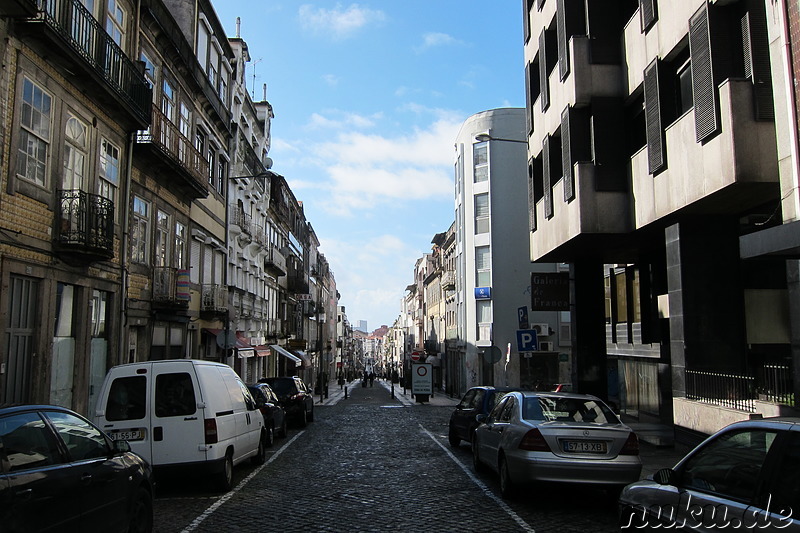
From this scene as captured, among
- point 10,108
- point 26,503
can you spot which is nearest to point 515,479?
point 26,503

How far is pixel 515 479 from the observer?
30.5 feet

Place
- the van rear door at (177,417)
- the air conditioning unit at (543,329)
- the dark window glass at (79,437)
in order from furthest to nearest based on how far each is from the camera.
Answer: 1. the air conditioning unit at (543,329)
2. the van rear door at (177,417)
3. the dark window glass at (79,437)

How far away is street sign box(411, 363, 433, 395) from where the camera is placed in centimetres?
3997

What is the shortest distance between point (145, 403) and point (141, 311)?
9.53 meters

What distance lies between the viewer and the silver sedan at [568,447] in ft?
29.2

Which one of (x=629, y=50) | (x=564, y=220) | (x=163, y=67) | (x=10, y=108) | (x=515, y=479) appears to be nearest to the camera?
(x=515, y=479)

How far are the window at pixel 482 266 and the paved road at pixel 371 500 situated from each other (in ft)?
97.0

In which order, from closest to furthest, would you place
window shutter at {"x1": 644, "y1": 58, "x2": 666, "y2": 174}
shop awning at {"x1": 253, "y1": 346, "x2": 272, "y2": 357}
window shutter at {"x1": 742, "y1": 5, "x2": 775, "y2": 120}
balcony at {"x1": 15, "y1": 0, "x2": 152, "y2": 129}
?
window shutter at {"x1": 742, "y1": 5, "x2": 775, "y2": 120} < balcony at {"x1": 15, "y1": 0, "x2": 152, "y2": 129} < window shutter at {"x1": 644, "y1": 58, "x2": 666, "y2": 174} < shop awning at {"x1": 253, "y1": 346, "x2": 272, "y2": 357}

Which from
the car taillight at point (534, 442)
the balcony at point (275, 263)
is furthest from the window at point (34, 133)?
the balcony at point (275, 263)

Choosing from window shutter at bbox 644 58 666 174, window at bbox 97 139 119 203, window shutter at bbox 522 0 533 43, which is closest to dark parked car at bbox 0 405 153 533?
window at bbox 97 139 119 203

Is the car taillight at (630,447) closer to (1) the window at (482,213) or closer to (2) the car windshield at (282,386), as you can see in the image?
(2) the car windshield at (282,386)

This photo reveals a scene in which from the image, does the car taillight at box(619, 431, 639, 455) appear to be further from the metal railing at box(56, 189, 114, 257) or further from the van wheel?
the metal railing at box(56, 189, 114, 257)

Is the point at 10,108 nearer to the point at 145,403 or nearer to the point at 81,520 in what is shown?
the point at 145,403

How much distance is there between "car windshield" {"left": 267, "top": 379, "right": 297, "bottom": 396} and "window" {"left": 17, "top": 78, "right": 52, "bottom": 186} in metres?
10.9
